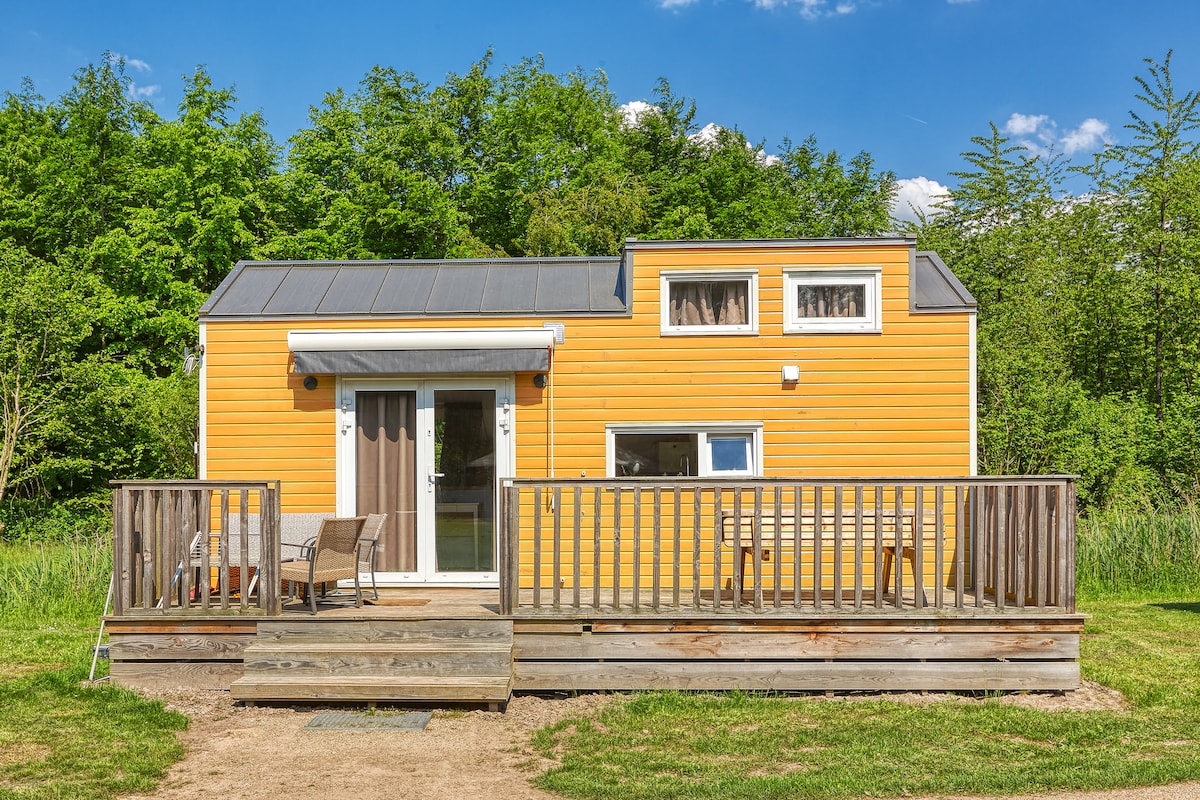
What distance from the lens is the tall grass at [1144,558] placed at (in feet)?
34.5

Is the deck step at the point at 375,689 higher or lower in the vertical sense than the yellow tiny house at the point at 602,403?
lower

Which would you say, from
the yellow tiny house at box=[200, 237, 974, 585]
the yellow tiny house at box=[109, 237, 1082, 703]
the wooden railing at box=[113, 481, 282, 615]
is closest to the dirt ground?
the wooden railing at box=[113, 481, 282, 615]

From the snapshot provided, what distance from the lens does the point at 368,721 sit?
18.0ft

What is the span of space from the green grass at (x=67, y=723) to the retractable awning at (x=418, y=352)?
2.87 meters

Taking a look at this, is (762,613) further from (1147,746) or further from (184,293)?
(184,293)

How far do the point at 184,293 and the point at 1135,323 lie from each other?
61.8 feet

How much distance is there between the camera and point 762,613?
241 inches

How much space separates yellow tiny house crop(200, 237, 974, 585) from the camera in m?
7.89

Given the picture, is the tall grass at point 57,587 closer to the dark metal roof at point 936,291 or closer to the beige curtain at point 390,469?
the beige curtain at point 390,469

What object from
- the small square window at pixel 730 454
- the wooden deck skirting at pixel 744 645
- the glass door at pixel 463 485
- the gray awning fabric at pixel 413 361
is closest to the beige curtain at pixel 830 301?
the small square window at pixel 730 454

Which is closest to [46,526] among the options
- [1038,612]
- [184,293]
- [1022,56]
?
[184,293]

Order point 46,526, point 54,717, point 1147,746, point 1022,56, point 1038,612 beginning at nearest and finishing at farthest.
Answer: point 1147,746
point 54,717
point 1038,612
point 46,526
point 1022,56

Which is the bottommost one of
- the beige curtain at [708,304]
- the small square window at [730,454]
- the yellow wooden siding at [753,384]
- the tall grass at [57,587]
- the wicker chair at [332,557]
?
the tall grass at [57,587]

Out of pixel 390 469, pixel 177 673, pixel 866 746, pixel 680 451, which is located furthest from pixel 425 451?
pixel 866 746
